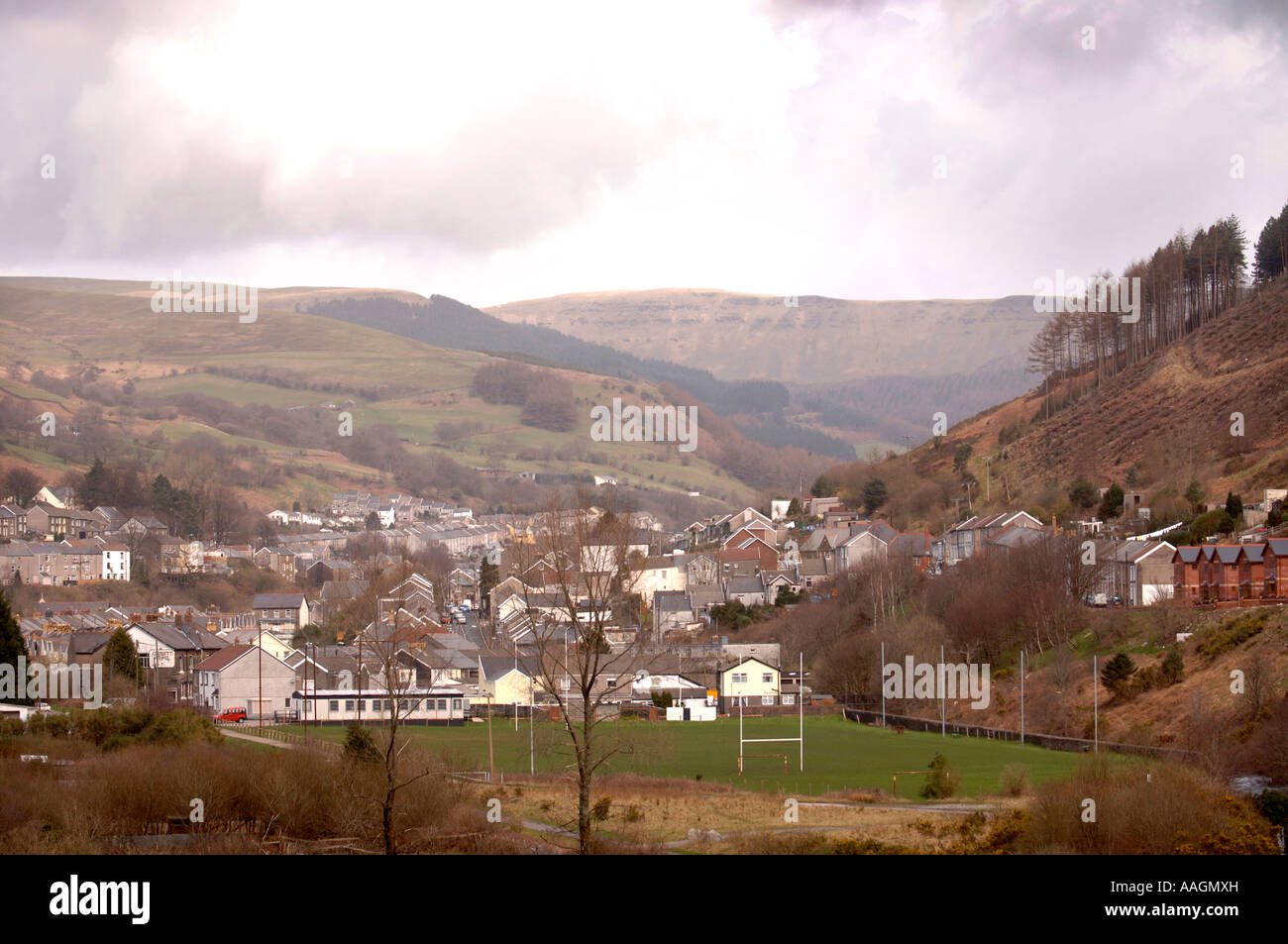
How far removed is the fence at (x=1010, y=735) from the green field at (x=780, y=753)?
66 cm

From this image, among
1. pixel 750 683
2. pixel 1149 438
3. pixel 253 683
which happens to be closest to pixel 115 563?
pixel 253 683

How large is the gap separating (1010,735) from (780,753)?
28.6ft

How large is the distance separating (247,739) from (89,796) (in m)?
17.1

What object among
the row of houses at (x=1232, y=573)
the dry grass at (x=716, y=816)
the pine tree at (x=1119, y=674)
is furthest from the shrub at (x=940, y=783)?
the row of houses at (x=1232, y=573)

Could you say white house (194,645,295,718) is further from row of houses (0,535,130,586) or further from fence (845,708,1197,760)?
row of houses (0,535,130,586)

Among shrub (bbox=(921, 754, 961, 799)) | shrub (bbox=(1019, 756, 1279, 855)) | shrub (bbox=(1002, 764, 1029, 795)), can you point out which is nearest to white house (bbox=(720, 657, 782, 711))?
shrub (bbox=(921, 754, 961, 799))

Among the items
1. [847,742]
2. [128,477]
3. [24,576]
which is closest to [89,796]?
[847,742]

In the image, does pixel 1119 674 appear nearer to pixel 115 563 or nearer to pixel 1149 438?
pixel 1149 438

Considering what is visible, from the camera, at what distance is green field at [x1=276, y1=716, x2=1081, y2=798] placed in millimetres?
39562

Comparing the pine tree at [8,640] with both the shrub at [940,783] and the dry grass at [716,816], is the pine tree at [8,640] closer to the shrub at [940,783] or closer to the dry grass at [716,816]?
the dry grass at [716,816]

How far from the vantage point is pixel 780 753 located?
48.3 metres

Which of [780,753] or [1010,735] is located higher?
[1010,735]

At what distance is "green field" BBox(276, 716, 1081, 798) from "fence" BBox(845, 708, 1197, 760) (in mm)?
657

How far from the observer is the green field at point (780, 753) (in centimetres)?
3956
